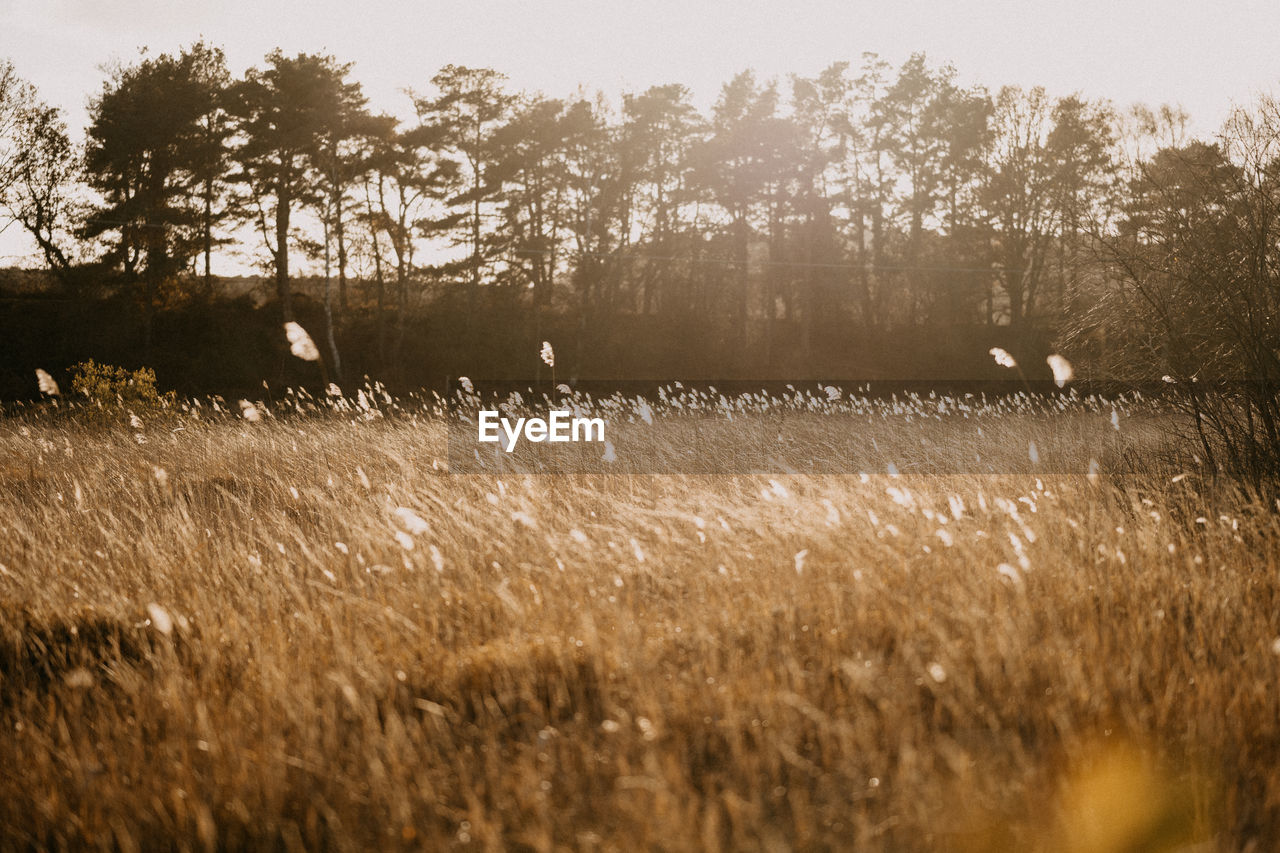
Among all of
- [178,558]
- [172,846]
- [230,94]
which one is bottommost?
[172,846]

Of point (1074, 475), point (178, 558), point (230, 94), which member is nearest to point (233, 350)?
point (230, 94)

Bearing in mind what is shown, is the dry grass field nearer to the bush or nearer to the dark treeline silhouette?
the bush

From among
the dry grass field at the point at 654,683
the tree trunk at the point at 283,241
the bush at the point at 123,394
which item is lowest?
the dry grass field at the point at 654,683

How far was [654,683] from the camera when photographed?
2.46 m

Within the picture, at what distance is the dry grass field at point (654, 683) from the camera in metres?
1.91

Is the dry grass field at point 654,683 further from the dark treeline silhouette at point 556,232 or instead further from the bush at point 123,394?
the dark treeline silhouette at point 556,232

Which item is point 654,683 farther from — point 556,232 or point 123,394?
point 556,232

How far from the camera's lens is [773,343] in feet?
97.2

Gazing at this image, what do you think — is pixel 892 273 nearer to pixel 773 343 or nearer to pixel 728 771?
pixel 773 343

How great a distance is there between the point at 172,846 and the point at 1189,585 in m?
3.72

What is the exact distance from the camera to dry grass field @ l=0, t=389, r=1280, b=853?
191 centimetres

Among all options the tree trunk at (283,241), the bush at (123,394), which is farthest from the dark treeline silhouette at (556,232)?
the bush at (123,394)

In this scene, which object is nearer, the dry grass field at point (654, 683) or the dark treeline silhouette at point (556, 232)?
the dry grass field at point (654, 683)

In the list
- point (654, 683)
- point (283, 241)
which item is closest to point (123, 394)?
point (654, 683)
